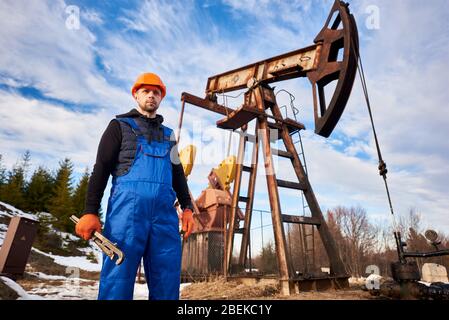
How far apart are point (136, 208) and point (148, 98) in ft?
3.02

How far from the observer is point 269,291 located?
516 centimetres

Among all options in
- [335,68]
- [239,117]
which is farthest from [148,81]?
[239,117]

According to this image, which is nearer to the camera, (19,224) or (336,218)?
(19,224)

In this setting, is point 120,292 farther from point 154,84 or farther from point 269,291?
point 269,291

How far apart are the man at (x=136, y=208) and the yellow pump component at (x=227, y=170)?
6.00 metres

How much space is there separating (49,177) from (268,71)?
37.3 metres

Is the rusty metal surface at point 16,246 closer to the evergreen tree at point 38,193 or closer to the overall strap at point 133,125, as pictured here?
the overall strap at point 133,125

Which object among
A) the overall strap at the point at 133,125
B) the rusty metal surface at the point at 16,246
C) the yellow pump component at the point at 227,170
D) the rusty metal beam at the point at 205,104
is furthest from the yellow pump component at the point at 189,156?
the overall strap at the point at 133,125

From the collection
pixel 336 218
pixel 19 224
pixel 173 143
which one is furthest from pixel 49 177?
pixel 173 143

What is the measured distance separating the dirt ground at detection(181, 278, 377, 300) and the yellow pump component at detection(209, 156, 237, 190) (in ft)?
10.9

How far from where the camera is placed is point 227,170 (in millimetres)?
8617

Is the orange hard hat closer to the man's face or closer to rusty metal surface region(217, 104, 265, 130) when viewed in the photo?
the man's face

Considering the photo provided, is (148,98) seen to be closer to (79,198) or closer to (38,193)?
(79,198)

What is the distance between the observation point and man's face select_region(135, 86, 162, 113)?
2.26 meters
